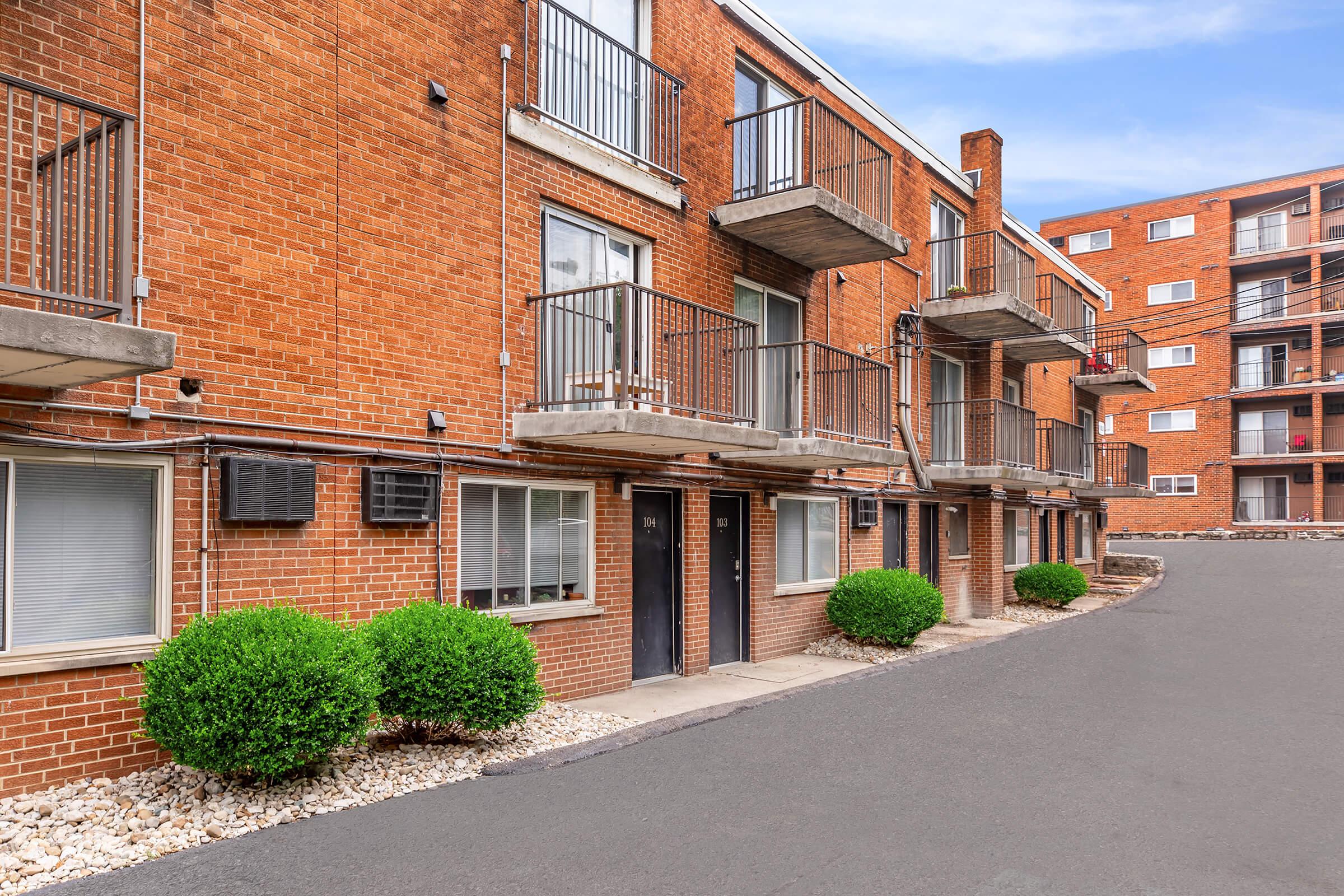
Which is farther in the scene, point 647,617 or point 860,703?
point 647,617

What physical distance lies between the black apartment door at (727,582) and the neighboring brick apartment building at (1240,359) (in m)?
30.9

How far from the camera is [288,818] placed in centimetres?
551

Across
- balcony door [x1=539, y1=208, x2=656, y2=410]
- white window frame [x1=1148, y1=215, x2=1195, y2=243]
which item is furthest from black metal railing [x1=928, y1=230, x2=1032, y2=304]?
white window frame [x1=1148, y1=215, x2=1195, y2=243]

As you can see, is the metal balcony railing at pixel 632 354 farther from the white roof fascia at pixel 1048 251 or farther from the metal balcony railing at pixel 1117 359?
the metal balcony railing at pixel 1117 359

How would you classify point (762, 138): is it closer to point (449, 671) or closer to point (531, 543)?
point (531, 543)

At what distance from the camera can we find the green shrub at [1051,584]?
19.8 meters

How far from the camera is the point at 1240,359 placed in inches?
1558

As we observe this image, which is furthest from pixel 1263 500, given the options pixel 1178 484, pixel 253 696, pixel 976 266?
pixel 253 696

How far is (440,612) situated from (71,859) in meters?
2.84

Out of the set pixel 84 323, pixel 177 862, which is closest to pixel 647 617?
pixel 177 862

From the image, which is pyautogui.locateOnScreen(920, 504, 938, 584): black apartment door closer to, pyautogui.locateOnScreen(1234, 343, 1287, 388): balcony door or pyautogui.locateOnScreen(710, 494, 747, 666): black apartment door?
pyautogui.locateOnScreen(710, 494, 747, 666): black apartment door

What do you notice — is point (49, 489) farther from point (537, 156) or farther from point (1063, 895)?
point (1063, 895)

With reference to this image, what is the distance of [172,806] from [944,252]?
16160mm

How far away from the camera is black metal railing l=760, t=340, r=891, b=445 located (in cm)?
1262
